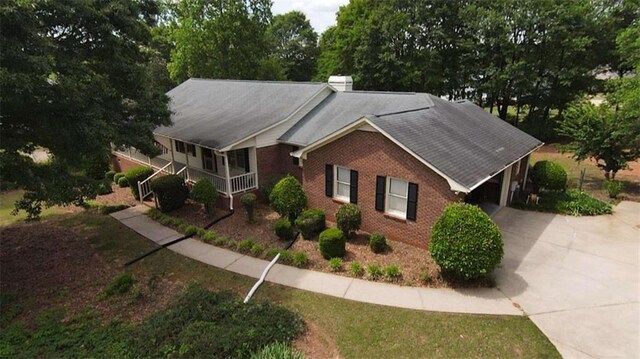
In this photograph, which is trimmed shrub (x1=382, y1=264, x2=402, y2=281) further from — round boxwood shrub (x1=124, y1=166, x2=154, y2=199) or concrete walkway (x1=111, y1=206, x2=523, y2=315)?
round boxwood shrub (x1=124, y1=166, x2=154, y2=199)

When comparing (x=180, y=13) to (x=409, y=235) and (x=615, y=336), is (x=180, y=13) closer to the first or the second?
(x=409, y=235)

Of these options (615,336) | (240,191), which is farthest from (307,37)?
(615,336)

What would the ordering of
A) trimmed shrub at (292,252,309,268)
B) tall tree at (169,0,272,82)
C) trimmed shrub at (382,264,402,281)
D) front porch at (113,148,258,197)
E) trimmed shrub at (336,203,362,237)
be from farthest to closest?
tall tree at (169,0,272,82), front porch at (113,148,258,197), trimmed shrub at (336,203,362,237), trimmed shrub at (292,252,309,268), trimmed shrub at (382,264,402,281)

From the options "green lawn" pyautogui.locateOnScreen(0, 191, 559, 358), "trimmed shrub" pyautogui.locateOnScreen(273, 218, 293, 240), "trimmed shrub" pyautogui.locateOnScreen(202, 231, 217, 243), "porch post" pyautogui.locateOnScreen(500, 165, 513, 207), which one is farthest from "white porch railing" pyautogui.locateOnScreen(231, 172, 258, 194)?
"porch post" pyautogui.locateOnScreen(500, 165, 513, 207)

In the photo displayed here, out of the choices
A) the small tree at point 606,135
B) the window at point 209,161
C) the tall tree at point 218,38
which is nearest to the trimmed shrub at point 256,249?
the window at point 209,161

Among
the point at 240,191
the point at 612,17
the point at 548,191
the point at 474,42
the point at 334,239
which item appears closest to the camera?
the point at 334,239

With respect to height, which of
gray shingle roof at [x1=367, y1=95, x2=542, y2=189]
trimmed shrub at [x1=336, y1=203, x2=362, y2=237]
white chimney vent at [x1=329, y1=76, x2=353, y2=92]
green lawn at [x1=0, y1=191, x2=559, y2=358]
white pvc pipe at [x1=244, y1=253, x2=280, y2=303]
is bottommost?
green lawn at [x1=0, y1=191, x2=559, y2=358]

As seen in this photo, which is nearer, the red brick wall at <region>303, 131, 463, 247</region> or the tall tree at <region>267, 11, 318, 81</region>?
the red brick wall at <region>303, 131, 463, 247</region>
